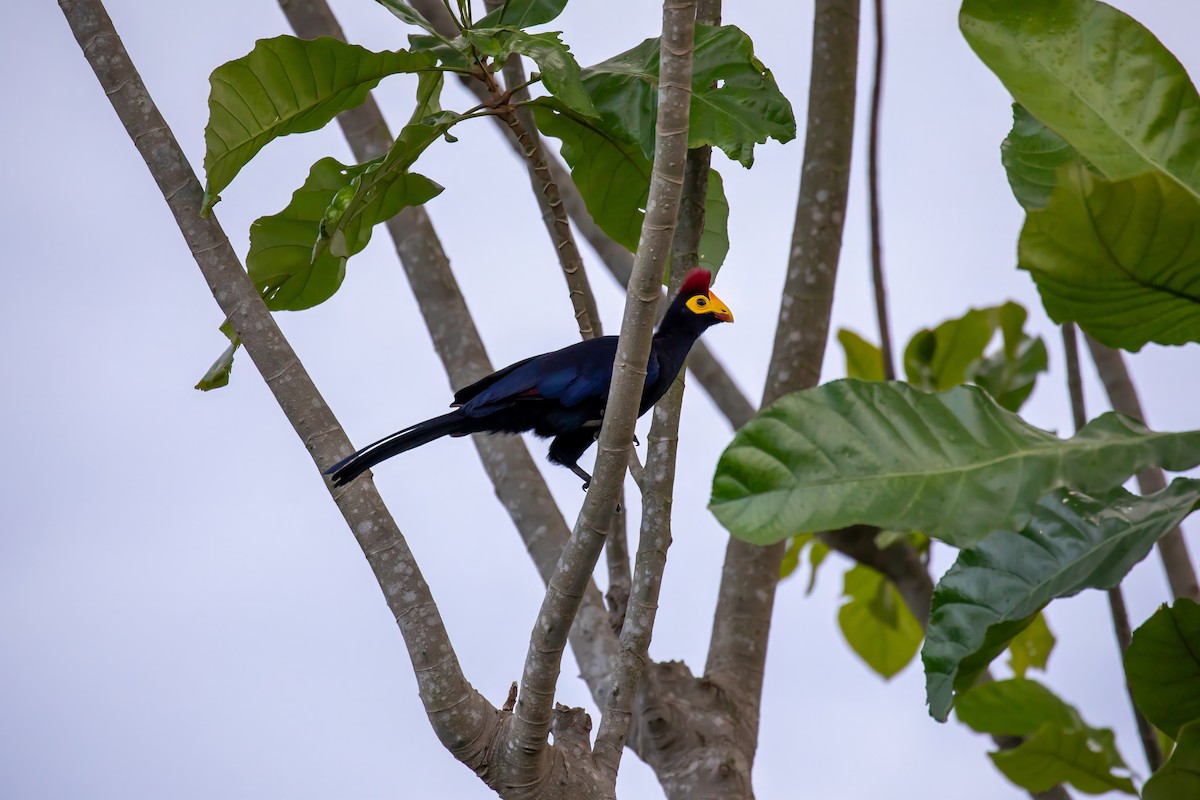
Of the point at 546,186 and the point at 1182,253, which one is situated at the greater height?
the point at 546,186

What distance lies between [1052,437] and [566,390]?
44.9 inches

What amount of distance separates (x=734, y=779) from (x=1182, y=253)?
1.35 meters

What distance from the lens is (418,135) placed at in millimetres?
1799

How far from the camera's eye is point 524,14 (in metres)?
2.05

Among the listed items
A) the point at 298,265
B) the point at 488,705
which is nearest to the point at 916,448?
the point at 488,705

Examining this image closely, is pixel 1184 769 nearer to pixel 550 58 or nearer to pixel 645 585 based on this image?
pixel 645 585

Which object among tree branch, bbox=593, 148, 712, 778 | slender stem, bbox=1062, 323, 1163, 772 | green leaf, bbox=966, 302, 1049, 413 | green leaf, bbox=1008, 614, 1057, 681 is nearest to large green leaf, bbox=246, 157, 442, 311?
tree branch, bbox=593, 148, 712, 778

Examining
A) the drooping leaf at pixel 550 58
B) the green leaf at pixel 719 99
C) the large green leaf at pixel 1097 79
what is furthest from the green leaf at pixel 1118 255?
the drooping leaf at pixel 550 58

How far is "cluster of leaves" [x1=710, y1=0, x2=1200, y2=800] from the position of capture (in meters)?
1.21

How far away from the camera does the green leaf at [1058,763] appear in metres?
2.22

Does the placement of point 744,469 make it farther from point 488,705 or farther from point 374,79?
point 374,79

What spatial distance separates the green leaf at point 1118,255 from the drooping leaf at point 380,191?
3.11 ft

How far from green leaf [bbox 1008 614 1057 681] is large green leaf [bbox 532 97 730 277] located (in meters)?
1.95

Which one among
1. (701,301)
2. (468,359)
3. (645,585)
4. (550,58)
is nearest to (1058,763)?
(645,585)
